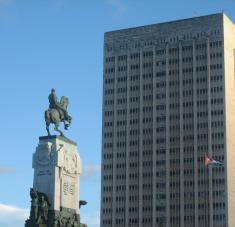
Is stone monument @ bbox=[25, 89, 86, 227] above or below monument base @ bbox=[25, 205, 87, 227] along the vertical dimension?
above

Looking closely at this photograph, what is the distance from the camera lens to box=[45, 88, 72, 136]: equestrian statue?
93.9m

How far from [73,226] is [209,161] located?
5841 cm

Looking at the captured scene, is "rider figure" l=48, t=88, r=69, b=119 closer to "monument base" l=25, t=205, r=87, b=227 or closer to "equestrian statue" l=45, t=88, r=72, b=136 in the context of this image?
"equestrian statue" l=45, t=88, r=72, b=136

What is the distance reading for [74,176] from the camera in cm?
9412

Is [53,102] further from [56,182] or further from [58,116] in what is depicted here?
[56,182]

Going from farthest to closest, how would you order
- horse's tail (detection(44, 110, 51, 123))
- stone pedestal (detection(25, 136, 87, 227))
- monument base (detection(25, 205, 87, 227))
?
horse's tail (detection(44, 110, 51, 123)) < stone pedestal (detection(25, 136, 87, 227)) < monument base (detection(25, 205, 87, 227))

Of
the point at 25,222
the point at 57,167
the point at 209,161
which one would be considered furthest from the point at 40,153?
the point at 209,161

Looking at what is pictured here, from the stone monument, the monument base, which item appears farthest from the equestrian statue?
the monument base

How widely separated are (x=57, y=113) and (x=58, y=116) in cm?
42

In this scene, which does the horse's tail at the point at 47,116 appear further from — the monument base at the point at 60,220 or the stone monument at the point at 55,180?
the monument base at the point at 60,220

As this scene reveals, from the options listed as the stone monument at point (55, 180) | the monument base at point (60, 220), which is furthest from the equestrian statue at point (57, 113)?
the monument base at point (60, 220)

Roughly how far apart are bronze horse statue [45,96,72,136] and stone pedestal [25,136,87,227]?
2.10 meters

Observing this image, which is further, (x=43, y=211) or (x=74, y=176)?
(x=74, y=176)

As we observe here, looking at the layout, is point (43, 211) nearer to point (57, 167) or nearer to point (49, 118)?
point (57, 167)
